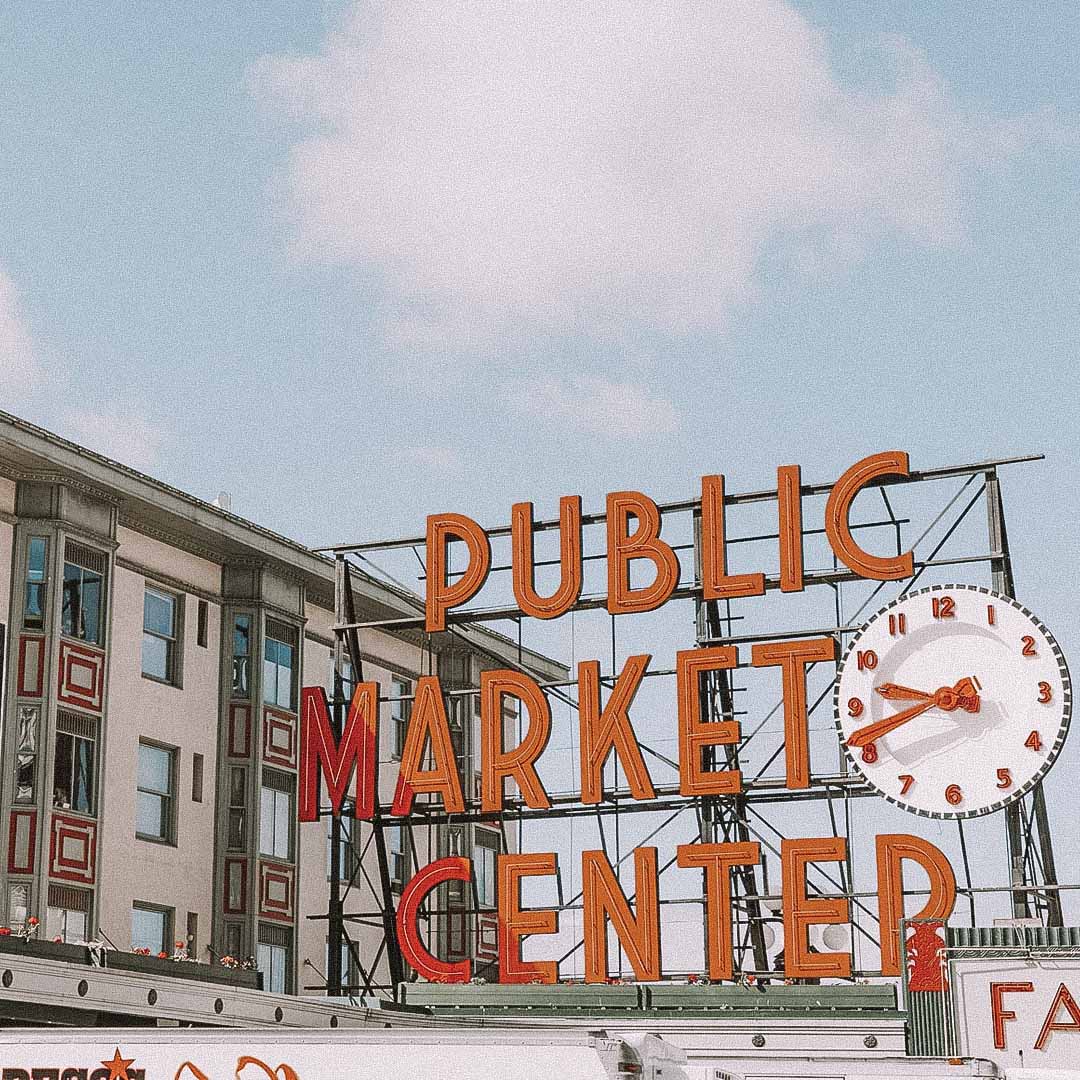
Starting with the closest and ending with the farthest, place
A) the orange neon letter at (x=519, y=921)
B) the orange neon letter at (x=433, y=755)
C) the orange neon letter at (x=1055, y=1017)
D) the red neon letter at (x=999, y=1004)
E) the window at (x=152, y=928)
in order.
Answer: the orange neon letter at (x=1055, y=1017)
the red neon letter at (x=999, y=1004)
the orange neon letter at (x=519, y=921)
the orange neon letter at (x=433, y=755)
the window at (x=152, y=928)

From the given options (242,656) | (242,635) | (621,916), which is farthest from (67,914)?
(621,916)

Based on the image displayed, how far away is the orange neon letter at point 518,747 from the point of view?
39.5 meters

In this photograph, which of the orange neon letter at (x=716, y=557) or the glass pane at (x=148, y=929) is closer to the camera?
the orange neon letter at (x=716, y=557)

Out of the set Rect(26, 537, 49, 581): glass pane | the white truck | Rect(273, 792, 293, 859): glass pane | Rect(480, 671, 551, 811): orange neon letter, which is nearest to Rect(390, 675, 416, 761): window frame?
Rect(273, 792, 293, 859): glass pane

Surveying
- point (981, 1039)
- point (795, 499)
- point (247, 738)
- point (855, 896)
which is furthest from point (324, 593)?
point (981, 1039)

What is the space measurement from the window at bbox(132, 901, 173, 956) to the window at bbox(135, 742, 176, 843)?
1623 millimetres

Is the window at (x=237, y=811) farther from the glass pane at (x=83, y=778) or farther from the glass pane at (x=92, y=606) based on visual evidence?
the glass pane at (x=92, y=606)

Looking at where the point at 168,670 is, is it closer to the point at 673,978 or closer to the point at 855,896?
the point at 673,978

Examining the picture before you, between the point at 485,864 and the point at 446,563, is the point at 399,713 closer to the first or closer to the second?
the point at 485,864

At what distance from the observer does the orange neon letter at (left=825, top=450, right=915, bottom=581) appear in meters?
38.2

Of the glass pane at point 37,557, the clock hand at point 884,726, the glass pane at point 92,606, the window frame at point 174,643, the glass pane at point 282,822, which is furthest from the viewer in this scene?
the glass pane at point 282,822

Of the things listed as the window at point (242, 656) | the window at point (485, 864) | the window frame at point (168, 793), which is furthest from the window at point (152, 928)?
the window at point (485, 864)

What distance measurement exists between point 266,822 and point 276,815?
54cm

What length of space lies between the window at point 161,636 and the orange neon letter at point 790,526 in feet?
49.3
